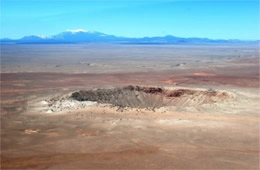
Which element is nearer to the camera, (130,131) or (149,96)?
(130,131)

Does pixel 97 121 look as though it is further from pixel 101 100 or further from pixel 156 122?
pixel 101 100

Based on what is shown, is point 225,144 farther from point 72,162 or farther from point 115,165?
point 72,162

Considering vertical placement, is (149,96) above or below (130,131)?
below

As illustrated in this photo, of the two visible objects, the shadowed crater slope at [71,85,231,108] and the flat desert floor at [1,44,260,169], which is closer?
the flat desert floor at [1,44,260,169]

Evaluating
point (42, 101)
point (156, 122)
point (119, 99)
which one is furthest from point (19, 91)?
Result: point (156, 122)

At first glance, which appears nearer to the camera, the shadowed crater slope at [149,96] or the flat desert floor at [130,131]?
the flat desert floor at [130,131]

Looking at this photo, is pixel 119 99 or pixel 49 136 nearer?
pixel 49 136

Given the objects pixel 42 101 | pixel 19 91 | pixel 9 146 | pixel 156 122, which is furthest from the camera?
pixel 19 91

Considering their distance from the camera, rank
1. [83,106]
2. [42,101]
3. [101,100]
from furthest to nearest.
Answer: [101,100], [42,101], [83,106]

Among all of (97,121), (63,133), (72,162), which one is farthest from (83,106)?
(72,162)
